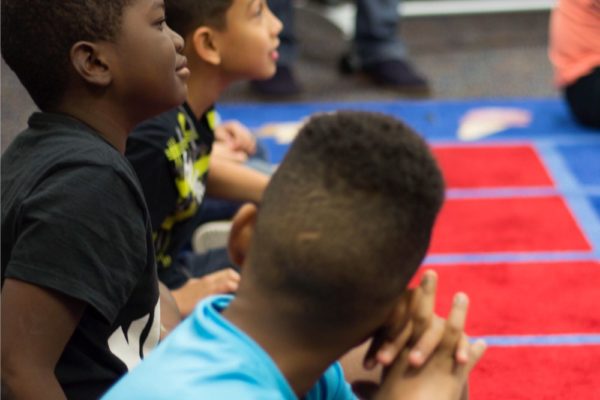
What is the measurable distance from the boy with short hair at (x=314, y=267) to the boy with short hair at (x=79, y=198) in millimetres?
232

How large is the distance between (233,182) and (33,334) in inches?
35.2

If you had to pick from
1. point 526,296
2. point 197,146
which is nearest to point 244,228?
point 197,146

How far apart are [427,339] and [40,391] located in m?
0.42

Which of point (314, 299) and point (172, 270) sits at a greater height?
point (314, 299)

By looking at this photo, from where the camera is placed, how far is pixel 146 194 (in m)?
1.53

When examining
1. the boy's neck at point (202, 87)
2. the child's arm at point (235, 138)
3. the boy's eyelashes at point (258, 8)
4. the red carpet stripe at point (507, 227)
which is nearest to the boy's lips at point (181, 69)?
the boy's neck at point (202, 87)

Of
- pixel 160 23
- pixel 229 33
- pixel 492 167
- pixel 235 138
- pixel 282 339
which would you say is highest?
pixel 160 23

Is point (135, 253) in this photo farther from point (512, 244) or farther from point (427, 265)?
point (512, 244)

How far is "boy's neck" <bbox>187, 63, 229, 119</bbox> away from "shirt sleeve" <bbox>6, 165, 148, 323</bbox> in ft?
1.93

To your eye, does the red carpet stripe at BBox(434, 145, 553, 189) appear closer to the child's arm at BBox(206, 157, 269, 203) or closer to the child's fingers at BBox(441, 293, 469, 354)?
the child's arm at BBox(206, 157, 269, 203)

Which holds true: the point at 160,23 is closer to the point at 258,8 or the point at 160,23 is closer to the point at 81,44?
the point at 81,44

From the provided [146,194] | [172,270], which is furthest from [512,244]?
[146,194]

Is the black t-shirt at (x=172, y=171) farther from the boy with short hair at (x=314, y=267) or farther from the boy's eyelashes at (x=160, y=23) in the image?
the boy with short hair at (x=314, y=267)

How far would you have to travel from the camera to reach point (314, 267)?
88cm
